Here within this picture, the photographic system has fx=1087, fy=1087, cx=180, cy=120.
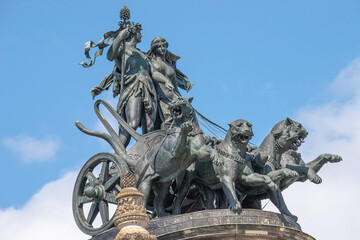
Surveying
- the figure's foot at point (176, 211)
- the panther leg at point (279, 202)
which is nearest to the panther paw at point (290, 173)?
the panther leg at point (279, 202)

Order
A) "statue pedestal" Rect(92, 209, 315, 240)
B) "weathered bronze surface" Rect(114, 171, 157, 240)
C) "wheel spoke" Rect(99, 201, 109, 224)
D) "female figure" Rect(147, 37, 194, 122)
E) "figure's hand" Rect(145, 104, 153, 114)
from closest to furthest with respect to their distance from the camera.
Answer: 1. "weathered bronze surface" Rect(114, 171, 157, 240)
2. "statue pedestal" Rect(92, 209, 315, 240)
3. "wheel spoke" Rect(99, 201, 109, 224)
4. "figure's hand" Rect(145, 104, 153, 114)
5. "female figure" Rect(147, 37, 194, 122)

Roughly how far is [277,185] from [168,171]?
8.78 feet

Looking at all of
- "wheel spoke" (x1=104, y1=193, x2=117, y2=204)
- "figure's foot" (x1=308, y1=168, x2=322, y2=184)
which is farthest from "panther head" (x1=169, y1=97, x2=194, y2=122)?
"figure's foot" (x1=308, y1=168, x2=322, y2=184)

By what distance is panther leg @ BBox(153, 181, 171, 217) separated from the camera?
84.2ft

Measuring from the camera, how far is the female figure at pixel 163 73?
29.0 metres

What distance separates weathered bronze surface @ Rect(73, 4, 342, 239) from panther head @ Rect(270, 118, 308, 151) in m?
0.03

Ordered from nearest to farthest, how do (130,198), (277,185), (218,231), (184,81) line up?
(130,198), (218,231), (277,185), (184,81)

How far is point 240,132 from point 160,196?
244cm

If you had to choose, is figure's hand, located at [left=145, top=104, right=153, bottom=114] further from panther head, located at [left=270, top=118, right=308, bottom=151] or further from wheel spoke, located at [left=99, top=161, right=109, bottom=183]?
panther head, located at [left=270, top=118, right=308, bottom=151]

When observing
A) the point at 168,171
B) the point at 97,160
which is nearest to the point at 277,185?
the point at 168,171

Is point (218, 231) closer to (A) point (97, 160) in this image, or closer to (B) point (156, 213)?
(B) point (156, 213)

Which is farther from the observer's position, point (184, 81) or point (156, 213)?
point (184, 81)

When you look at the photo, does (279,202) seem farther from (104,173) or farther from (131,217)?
(131,217)

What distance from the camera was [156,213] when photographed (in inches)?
1015
